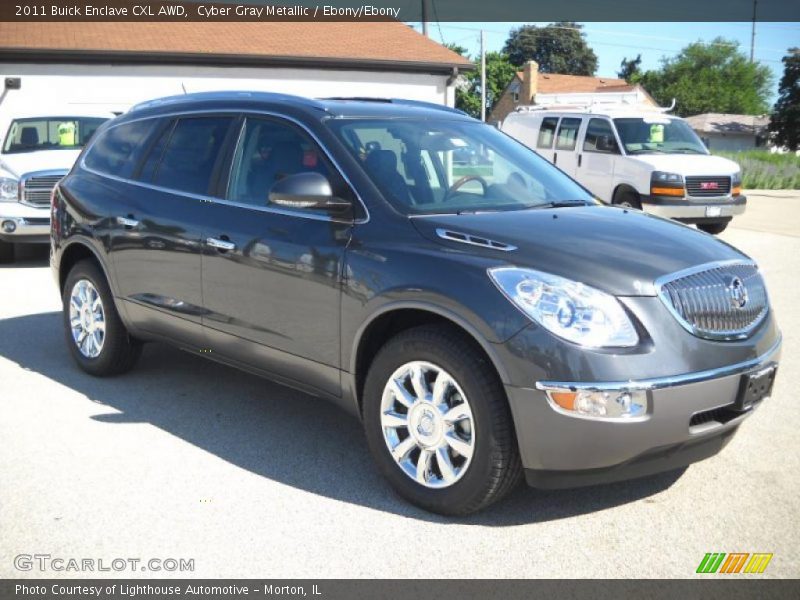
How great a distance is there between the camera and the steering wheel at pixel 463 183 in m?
4.40

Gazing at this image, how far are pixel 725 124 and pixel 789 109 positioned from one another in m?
15.2

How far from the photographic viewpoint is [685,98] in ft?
296

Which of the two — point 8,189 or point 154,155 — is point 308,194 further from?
point 8,189

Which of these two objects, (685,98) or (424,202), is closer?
(424,202)

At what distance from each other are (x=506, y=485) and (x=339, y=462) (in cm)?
117

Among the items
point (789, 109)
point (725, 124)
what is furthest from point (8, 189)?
point (725, 124)

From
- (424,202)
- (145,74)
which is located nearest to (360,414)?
(424,202)

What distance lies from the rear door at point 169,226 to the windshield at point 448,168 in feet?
3.26

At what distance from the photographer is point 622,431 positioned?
3383 mm

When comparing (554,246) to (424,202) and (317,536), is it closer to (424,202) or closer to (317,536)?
(424,202)

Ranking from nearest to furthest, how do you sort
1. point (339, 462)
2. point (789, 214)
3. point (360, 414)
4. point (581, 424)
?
point (581, 424) < point (360, 414) < point (339, 462) < point (789, 214)

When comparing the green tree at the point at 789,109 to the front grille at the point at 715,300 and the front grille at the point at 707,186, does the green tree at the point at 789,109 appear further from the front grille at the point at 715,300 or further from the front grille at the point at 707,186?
the front grille at the point at 715,300

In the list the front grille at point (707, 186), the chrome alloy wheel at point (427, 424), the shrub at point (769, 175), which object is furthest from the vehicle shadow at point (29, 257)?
the shrub at point (769, 175)

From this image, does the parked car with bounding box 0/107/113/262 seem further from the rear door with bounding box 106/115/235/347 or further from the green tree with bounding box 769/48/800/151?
the green tree with bounding box 769/48/800/151
